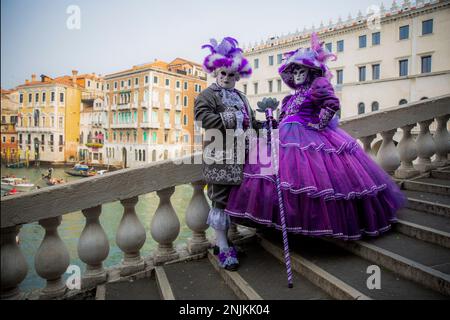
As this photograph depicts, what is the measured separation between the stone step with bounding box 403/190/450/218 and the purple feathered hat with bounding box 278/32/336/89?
178 centimetres

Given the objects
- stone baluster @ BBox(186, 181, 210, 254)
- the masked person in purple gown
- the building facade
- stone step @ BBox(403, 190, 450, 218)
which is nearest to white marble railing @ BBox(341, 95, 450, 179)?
stone step @ BBox(403, 190, 450, 218)

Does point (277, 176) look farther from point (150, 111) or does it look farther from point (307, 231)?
point (150, 111)

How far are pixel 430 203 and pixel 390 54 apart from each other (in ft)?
105

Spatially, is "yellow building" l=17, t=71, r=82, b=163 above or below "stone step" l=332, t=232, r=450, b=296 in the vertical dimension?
above

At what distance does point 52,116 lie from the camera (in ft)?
177

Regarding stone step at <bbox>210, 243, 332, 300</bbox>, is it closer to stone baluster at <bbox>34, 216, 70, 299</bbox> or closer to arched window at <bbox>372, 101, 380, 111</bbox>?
stone baluster at <bbox>34, 216, 70, 299</bbox>

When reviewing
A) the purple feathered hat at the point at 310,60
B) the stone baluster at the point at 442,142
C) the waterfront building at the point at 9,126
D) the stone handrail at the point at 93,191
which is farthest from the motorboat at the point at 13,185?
the stone baluster at the point at 442,142

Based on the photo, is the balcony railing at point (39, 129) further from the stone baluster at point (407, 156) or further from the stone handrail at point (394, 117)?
the stone baluster at point (407, 156)

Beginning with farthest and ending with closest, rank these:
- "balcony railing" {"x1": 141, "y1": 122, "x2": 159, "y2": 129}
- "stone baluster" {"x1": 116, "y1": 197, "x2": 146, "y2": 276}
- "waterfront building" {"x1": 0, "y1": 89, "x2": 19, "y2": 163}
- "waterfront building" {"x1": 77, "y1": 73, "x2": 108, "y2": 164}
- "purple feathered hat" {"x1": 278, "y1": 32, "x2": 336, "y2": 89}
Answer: "waterfront building" {"x1": 0, "y1": 89, "x2": 19, "y2": 163} < "waterfront building" {"x1": 77, "y1": 73, "x2": 108, "y2": 164} < "balcony railing" {"x1": 141, "y1": 122, "x2": 159, "y2": 129} < "purple feathered hat" {"x1": 278, "y1": 32, "x2": 336, "y2": 89} < "stone baluster" {"x1": 116, "y1": 197, "x2": 146, "y2": 276}

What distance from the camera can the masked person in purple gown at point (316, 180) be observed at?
100 inches

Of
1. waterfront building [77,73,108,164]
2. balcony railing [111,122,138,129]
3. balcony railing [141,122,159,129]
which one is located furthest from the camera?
waterfront building [77,73,108,164]

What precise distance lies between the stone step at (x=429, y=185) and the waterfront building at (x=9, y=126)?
69.2 metres

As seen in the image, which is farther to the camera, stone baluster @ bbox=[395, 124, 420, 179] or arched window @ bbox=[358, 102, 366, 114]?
arched window @ bbox=[358, 102, 366, 114]

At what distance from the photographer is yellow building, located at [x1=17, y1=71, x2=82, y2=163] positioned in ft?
174
